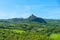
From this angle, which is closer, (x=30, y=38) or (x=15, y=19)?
(x=30, y=38)

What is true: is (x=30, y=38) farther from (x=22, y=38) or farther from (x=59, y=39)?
(x=59, y=39)

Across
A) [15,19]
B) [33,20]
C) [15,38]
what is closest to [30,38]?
[15,38]

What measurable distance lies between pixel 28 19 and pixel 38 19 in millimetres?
10208

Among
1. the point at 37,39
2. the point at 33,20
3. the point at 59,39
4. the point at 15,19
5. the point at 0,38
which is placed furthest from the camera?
Answer: the point at 15,19

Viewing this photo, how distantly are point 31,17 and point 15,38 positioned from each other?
121 m

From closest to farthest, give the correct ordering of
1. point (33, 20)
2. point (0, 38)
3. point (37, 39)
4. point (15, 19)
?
1. point (0, 38)
2. point (37, 39)
3. point (33, 20)
4. point (15, 19)

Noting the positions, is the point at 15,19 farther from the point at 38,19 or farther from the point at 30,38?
the point at 30,38

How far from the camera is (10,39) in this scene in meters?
47.9

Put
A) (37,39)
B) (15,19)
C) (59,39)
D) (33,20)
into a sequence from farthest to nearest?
(15,19) → (33,20) → (59,39) → (37,39)

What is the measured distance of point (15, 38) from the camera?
4903 centimetres

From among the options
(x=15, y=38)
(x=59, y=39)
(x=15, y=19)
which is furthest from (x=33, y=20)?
(x=15, y=38)

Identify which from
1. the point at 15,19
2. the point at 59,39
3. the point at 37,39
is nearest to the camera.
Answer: the point at 37,39

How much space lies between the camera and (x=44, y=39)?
5091 centimetres

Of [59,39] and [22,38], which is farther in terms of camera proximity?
[59,39]
